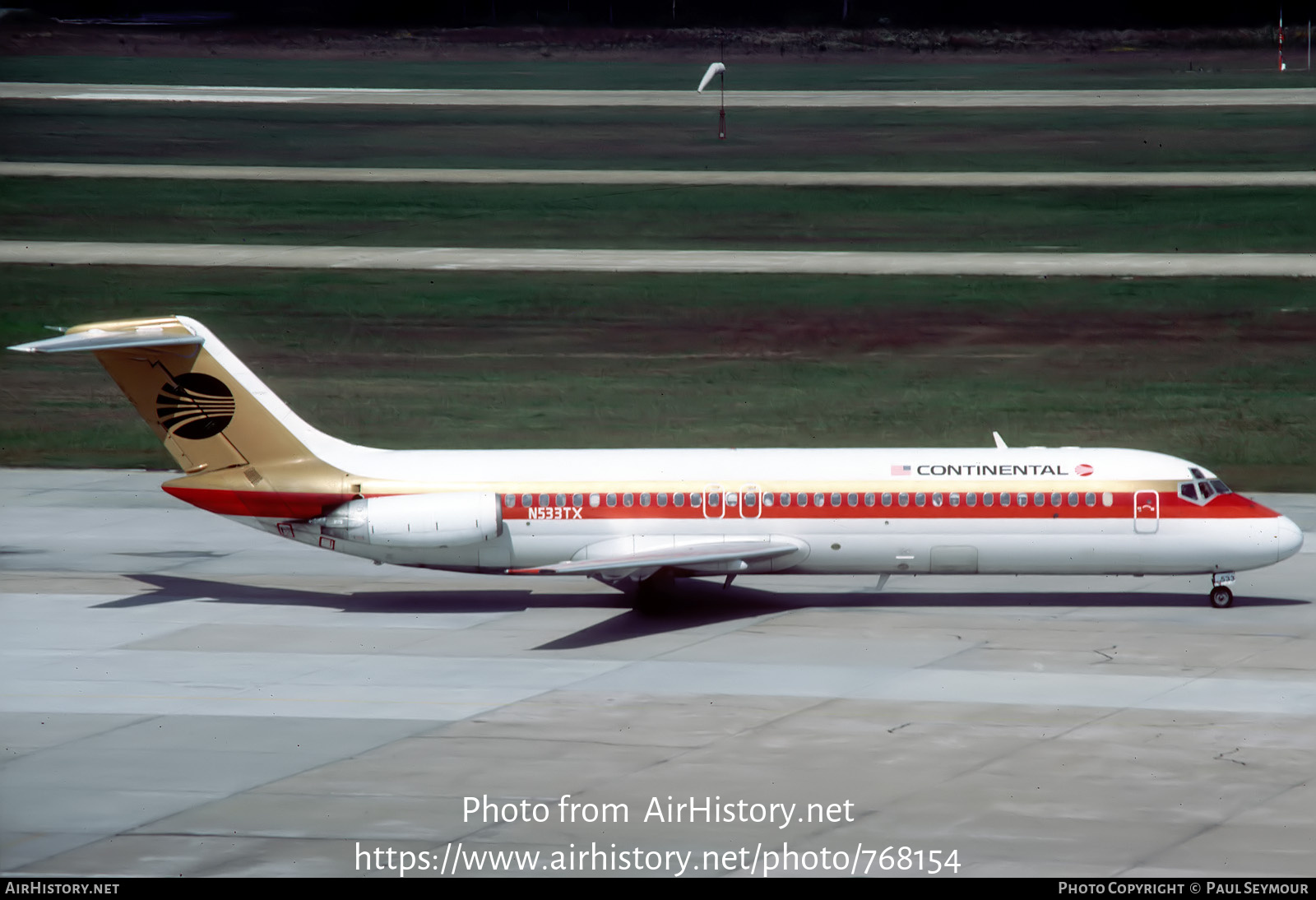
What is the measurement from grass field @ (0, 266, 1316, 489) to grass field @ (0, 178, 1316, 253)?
19.8ft

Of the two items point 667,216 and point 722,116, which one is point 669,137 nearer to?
point 722,116

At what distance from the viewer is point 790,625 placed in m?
34.4

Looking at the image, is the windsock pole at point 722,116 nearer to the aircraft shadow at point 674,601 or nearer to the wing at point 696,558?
the aircraft shadow at point 674,601

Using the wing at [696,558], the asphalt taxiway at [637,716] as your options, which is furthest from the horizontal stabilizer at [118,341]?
the wing at [696,558]

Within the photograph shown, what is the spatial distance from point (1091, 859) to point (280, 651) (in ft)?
53.4

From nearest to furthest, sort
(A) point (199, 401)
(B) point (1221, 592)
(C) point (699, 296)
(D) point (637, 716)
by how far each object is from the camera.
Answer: (D) point (637, 716) < (A) point (199, 401) < (B) point (1221, 592) < (C) point (699, 296)

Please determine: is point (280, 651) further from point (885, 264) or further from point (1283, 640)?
point (885, 264)

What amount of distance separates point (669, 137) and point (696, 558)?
2348 inches

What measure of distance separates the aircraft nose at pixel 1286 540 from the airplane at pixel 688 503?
4 centimetres


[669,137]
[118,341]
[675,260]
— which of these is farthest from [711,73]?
[118,341]

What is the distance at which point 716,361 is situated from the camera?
208 feet

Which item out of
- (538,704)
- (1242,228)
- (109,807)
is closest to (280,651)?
(538,704)

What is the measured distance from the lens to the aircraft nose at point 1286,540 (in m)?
34.6
